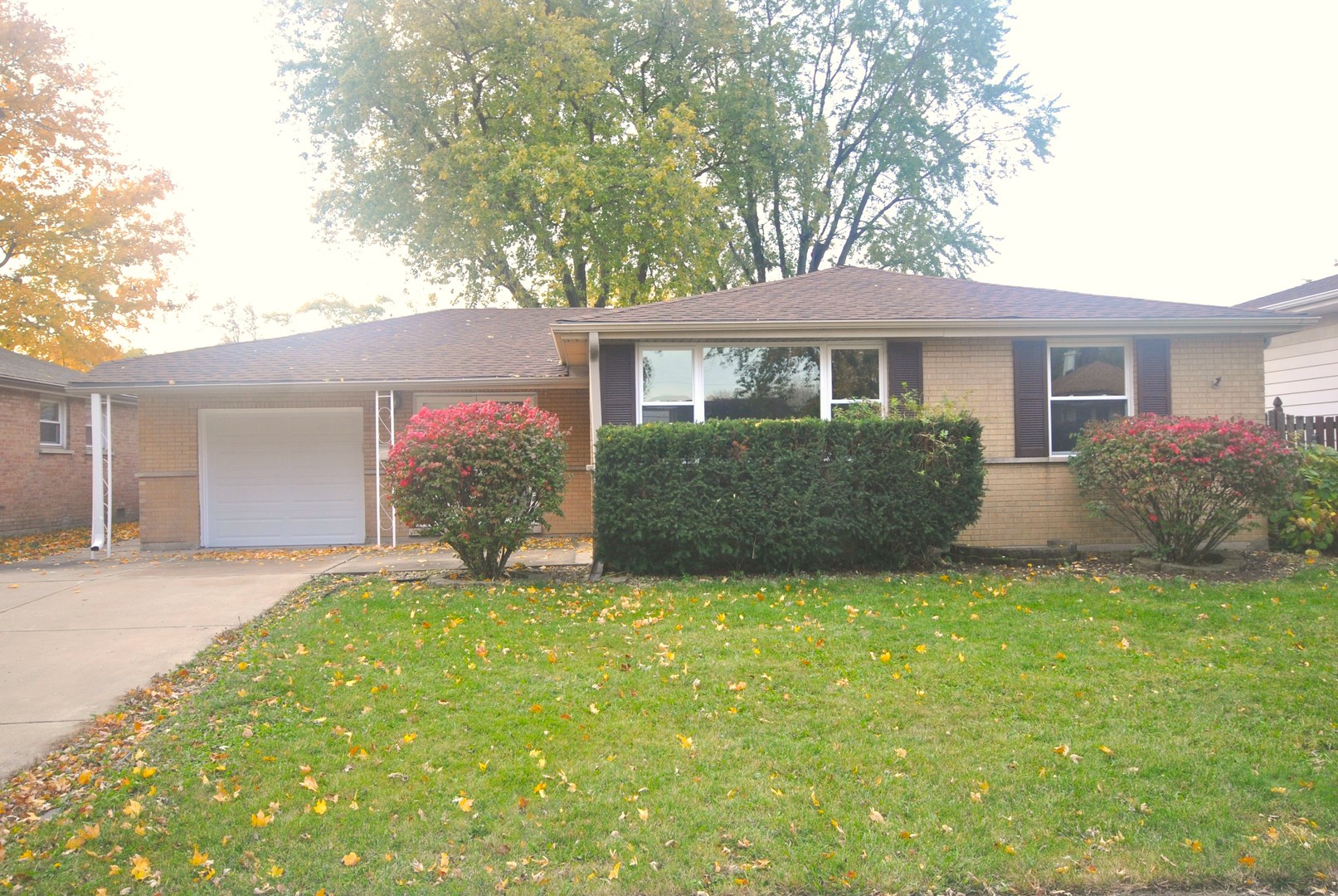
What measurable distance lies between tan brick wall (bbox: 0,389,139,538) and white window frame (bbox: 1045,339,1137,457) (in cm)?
1761

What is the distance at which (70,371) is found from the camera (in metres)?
19.4

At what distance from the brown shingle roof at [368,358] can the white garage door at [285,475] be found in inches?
34.9

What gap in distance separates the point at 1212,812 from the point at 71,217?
86.3ft

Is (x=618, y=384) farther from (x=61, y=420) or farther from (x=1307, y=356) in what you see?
(x=61, y=420)

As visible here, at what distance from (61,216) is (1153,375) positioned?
2511cm

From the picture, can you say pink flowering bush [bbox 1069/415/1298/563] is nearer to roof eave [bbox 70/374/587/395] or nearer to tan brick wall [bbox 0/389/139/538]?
roof eave [bbox 70/374/587/395]

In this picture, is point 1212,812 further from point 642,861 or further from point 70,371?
point 70,371

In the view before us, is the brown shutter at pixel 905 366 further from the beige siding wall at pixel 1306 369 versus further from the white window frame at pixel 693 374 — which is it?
the beige siding wall at pixel 1306 369

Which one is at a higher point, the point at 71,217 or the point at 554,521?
the point at 71,217

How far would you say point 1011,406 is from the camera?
423 inches

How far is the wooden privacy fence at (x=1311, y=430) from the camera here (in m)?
10.8

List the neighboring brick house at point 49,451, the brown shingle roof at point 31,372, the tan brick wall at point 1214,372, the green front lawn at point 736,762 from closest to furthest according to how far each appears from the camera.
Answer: the green front lawn at point 736,762 → the tan brick wall at point 1214,372 → the brown shingle roof at point 31,372 → the neighboring brick house at point 49,451

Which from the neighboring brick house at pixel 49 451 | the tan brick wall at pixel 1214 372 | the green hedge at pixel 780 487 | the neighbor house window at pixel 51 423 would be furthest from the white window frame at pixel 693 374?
the neighbor house window at pixel 51 423

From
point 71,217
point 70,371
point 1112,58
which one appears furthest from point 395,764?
point 71,217
